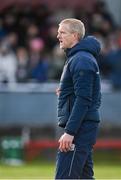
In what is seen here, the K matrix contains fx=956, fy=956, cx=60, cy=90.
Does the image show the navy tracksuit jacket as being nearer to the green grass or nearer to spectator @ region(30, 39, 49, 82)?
the green grass

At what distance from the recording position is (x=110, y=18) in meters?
20.7

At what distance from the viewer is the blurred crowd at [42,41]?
723 inches

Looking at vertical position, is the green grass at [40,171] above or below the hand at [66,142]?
below

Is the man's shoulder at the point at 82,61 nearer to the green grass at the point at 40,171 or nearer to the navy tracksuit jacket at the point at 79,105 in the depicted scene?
the navy tracksuit jacket at the point at 79,105

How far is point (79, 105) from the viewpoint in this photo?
29.0ft

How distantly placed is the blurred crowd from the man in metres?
9.22

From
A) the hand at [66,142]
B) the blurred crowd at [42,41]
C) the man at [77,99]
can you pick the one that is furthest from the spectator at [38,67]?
the hand at [66,142]

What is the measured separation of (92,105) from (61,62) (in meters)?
9.86

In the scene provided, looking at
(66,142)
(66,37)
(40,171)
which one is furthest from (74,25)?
(40,171)

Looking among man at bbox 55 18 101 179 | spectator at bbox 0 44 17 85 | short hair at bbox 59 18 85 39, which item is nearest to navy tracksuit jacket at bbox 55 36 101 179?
man at bbox 55 18 101 179

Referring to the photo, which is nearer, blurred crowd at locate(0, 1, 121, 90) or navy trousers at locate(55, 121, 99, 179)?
navy trousers at locate(55, 121, 99, 179)

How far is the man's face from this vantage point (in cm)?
899

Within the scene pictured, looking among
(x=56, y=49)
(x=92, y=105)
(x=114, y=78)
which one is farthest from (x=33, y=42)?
(x=92, y=105)

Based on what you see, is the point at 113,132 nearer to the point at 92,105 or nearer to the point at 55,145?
the point at 55,145
